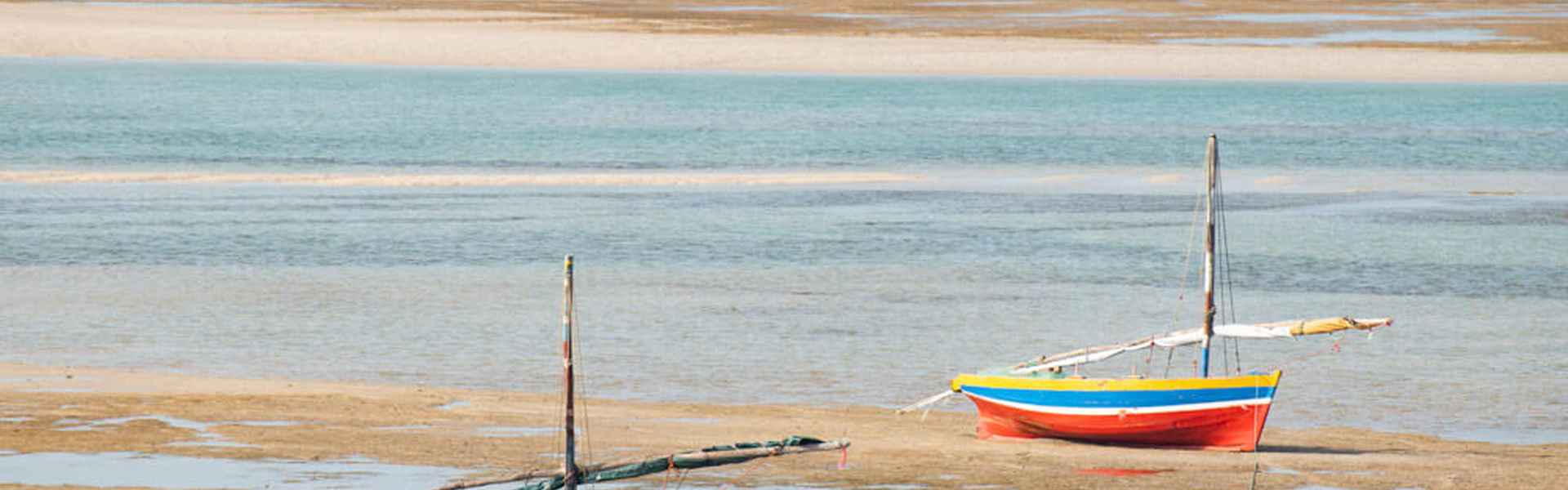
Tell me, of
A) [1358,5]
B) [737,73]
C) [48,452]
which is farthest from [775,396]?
[1358,5]

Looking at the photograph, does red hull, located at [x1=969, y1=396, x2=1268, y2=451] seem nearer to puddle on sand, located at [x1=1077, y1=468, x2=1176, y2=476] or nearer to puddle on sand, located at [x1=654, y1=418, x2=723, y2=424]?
puddle on sand, located at [x1=1077, y1=468, x2=1176, y2=476]

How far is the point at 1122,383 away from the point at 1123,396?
0.11m

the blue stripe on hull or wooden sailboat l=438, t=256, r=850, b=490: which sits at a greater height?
wooden sailboat l=438, t=256, r=850, b=490

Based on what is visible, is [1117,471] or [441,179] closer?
[1117,471]

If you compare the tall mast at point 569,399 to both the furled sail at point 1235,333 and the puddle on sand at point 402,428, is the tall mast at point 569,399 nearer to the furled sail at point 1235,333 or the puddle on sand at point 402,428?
the puddle on sand at point 402,428

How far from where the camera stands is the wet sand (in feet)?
54.8

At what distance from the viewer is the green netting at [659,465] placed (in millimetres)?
13766

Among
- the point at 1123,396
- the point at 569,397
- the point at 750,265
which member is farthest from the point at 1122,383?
the point at 750,265

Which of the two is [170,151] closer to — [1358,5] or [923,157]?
[923,157]

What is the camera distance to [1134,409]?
17781 millimetres

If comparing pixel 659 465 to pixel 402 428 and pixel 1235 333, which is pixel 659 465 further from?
pixel 1235 333

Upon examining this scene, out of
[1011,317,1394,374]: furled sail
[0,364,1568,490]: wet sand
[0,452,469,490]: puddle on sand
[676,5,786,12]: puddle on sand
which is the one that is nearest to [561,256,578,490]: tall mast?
[0,452,469,490]: puddle on sand

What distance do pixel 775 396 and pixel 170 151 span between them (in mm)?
32983

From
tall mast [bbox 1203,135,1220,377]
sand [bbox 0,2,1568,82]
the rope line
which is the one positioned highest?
sand [bbox 0,2,1568,82]
